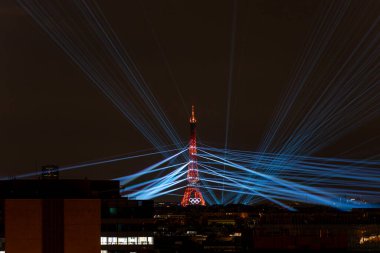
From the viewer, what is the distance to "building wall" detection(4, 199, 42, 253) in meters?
13.1

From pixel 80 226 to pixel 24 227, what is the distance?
1.03m

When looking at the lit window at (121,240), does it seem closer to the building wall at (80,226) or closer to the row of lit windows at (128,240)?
the row of lit windows at (128,240)

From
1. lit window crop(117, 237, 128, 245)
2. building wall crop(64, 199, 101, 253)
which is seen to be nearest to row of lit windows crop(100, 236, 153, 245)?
lit window crop(117, 237, 128, 245)

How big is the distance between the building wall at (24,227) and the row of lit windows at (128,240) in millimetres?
14274

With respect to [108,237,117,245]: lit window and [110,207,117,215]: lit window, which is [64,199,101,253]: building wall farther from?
[110,207,117,215]: lit window

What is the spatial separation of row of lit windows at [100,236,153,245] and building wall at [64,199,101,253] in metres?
14.1

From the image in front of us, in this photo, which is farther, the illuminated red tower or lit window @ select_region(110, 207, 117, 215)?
the illuminated red tower

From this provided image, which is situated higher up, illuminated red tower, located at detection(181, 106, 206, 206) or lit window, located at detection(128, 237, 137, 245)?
illuminated red tower, located at detection(181, 106, 206, 206)

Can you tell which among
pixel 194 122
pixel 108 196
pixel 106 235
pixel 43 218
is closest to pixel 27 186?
pixel 43 218

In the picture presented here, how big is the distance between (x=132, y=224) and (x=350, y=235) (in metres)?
8.96

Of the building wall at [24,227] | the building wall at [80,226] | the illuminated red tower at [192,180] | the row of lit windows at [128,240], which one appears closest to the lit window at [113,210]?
the row of lit windows at [128,240]

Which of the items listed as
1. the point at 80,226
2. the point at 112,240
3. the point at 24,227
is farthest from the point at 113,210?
the point at 24,227

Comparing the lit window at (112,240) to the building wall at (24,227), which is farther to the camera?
the lit window at (112,240)

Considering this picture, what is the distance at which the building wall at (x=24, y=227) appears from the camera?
517 inches
